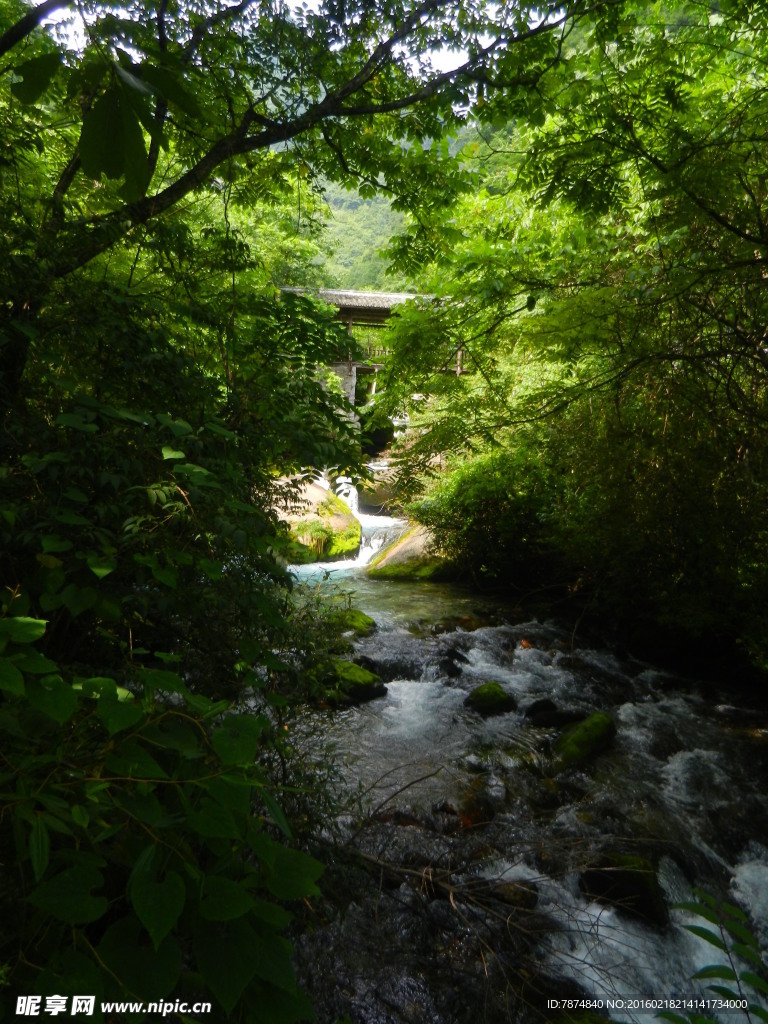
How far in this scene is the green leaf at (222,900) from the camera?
3.23 ft

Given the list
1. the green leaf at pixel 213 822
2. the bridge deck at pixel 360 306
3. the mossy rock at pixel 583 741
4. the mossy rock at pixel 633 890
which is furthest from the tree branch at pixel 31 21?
the bridge deck at pixel 360 306

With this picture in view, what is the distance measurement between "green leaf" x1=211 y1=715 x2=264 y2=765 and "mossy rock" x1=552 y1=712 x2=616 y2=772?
3988mm

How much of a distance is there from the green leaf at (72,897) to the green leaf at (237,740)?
0.29 meters

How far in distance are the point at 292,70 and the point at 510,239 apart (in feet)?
7.96

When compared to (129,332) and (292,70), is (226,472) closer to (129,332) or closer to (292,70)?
(129,332)

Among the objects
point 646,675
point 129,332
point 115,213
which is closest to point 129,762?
point 129,332

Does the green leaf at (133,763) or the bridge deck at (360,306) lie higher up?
the bridge deck at (360,306)

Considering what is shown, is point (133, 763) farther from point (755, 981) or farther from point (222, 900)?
point (755, 981)

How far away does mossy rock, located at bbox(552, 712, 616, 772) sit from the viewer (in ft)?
14.8

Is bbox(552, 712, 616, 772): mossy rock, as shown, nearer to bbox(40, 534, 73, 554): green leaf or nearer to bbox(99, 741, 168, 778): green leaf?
bbox(99, 741, 168, 778): green leaf

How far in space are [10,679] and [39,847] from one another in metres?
0.31

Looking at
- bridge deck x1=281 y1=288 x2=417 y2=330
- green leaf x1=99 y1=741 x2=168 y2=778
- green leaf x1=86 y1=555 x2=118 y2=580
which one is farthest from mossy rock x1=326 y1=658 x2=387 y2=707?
bridge deck x1=281 y1=288 x2=417 y2=330

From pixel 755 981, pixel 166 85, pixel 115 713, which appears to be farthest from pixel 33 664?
pixel 755 981

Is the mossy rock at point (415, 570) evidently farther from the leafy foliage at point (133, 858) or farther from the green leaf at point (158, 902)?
the green leaf at point (158, 902)
